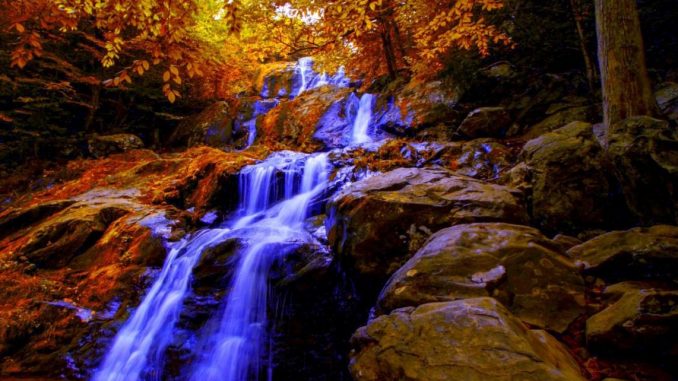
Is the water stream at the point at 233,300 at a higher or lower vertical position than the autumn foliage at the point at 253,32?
lower

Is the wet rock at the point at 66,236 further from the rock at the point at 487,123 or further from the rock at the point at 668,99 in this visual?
the rock at the point at 668,99

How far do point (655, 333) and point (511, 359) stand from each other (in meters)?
1.14

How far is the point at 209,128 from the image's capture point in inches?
575

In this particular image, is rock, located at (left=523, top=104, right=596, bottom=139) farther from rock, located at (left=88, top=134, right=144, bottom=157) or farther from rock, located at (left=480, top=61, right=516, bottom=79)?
rock, located at (left=88, top=134, right=144, bottom=157)

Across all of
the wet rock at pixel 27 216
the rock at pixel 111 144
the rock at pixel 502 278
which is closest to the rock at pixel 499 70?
the rock at pixel 502 278

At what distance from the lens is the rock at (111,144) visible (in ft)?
41.2

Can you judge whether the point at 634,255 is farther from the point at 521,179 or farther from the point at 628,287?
the point at 521,179

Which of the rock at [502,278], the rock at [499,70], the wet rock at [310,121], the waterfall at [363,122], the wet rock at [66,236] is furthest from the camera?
the wet rock at [310,121]

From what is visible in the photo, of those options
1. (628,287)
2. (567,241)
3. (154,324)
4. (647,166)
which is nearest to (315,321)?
(154,324)

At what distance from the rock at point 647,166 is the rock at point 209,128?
42.1 ft

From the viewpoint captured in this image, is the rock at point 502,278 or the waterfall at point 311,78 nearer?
the rock at point 502,278

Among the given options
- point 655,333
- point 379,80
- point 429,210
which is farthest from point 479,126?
point 655,333

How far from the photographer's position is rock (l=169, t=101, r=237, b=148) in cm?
1435

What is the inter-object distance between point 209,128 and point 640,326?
14.9 metres
